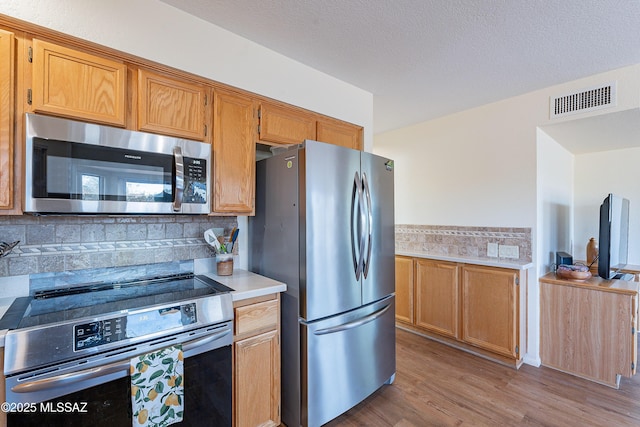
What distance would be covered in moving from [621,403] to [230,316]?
2800 millimetres

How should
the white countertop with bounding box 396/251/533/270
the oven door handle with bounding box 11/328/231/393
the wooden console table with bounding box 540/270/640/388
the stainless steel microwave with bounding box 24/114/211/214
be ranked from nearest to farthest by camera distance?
the oven door handle with bounding box 11/328/231/393 < the stainless steel microwave with bounding box 24/114/211/214 < the wooden console table with bounding box 540/270/640/388 < the white countertop with bounding box 396/251/533/270

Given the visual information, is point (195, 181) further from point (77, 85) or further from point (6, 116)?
point (6, 116)

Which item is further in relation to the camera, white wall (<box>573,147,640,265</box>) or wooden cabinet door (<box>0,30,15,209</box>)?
white wall (<box>573,147,640,265</box>)

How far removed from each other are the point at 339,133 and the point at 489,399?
235 cm

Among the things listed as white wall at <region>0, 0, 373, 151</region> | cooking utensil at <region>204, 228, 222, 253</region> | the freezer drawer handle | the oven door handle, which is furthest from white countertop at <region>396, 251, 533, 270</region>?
the oven door handle

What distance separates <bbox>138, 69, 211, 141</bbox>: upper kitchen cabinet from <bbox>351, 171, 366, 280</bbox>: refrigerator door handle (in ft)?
3.34

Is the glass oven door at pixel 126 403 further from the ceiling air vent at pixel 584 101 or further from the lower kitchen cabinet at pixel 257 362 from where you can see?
the ceiling air vent at pixel 584 101

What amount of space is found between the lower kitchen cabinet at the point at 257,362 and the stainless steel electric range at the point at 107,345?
0.23ft

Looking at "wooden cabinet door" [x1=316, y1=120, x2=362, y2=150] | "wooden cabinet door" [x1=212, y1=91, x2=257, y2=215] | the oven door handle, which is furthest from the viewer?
"wooden cabinet door" [x1=316, y1=120, x2=362, y2=150]

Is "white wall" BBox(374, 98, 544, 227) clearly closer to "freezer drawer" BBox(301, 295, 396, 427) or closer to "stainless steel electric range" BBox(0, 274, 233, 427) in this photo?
"freezer drawer" BBox(301, 295, 396, 427)

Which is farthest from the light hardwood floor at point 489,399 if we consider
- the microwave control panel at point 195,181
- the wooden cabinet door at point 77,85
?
the wooden cabinet door at point 77,85

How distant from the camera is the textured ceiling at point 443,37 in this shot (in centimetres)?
167

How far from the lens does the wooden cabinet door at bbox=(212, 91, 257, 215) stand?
6.16ft

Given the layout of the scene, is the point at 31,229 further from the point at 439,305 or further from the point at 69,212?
the point at 439,305
